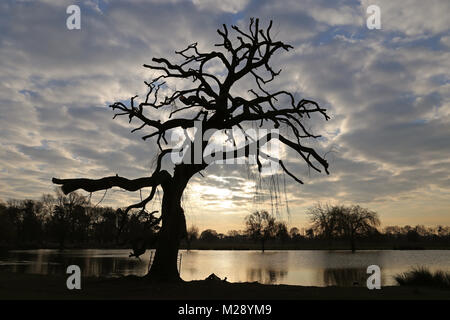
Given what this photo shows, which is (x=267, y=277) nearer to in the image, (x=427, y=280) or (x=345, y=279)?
(x=345, y=279)

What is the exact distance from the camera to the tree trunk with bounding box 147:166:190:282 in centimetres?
1102

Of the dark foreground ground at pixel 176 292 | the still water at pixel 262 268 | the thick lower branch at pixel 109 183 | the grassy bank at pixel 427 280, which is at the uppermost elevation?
the thick lower branch at pixel 109 183

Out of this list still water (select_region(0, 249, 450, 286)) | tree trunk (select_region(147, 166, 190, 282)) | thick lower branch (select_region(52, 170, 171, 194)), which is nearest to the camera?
thick lower branch (select_region(52, 170, 171, 194))

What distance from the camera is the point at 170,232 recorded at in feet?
37.3

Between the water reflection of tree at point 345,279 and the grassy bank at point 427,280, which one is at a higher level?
the grassy bank at point 427,280

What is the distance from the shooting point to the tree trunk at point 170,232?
36.2ft

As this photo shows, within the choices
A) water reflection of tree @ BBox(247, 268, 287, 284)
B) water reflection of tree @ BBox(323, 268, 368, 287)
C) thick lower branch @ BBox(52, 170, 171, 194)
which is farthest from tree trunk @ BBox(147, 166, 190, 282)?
water reflection of tree @ BBox(247, 268, 287, 284)

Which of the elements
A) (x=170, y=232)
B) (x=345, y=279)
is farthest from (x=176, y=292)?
(x=345, y=279)

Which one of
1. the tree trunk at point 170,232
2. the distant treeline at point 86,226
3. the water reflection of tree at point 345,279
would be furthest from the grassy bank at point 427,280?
the distant treeline at point 86,226

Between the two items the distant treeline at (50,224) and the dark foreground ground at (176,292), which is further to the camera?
the distant treeline at (50,224)

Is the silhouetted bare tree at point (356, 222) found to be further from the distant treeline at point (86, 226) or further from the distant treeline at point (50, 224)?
the distant treeline at point (50, 224)

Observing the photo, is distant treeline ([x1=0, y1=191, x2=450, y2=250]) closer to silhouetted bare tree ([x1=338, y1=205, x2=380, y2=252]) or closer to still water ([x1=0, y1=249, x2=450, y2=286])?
silhouetted bare tree ([x1=338, y1=205, x2=380, y2=252])
